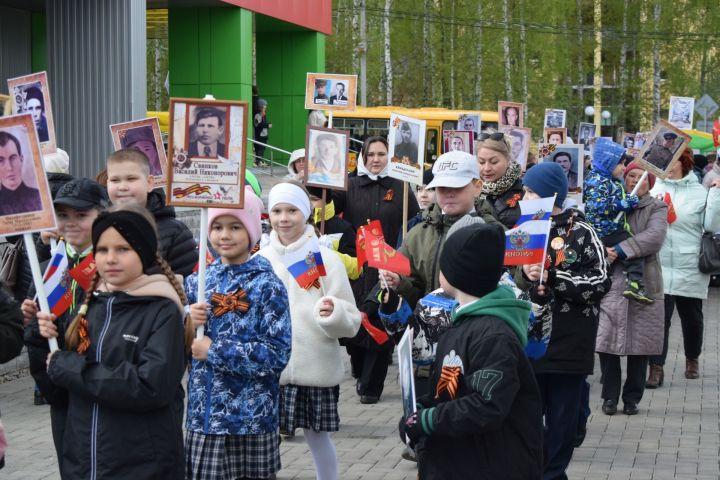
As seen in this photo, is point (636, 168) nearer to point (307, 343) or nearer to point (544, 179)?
point (544, 179)

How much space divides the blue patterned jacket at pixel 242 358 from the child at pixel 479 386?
1.02 m

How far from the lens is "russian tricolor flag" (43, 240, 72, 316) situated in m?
5.25

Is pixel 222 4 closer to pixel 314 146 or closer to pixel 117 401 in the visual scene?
pixel 314 146

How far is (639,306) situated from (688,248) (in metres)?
1.99

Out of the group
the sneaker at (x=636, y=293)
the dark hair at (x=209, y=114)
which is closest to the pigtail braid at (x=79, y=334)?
the dark hair at (x=209, y=114)

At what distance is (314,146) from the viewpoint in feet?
32.1

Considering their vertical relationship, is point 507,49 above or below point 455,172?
above

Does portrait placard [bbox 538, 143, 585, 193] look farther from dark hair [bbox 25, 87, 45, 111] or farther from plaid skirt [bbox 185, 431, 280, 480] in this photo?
plaid skirt [bbox 185, 431, 280, 480]

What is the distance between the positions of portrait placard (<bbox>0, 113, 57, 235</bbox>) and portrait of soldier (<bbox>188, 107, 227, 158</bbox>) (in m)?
0.77

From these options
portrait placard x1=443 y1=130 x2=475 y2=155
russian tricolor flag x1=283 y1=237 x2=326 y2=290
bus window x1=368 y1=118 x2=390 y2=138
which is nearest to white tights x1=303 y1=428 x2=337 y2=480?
russian tricolor flag x1=283 y1=237 x2=326 y2=290

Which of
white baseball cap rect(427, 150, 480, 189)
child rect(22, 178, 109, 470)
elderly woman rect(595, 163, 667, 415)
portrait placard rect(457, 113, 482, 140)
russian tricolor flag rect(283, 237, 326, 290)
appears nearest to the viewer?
child rect(22, 178, 109, 470)

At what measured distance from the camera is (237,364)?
5.43m

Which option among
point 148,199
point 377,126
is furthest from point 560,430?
point 377,126

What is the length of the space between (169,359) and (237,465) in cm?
134
